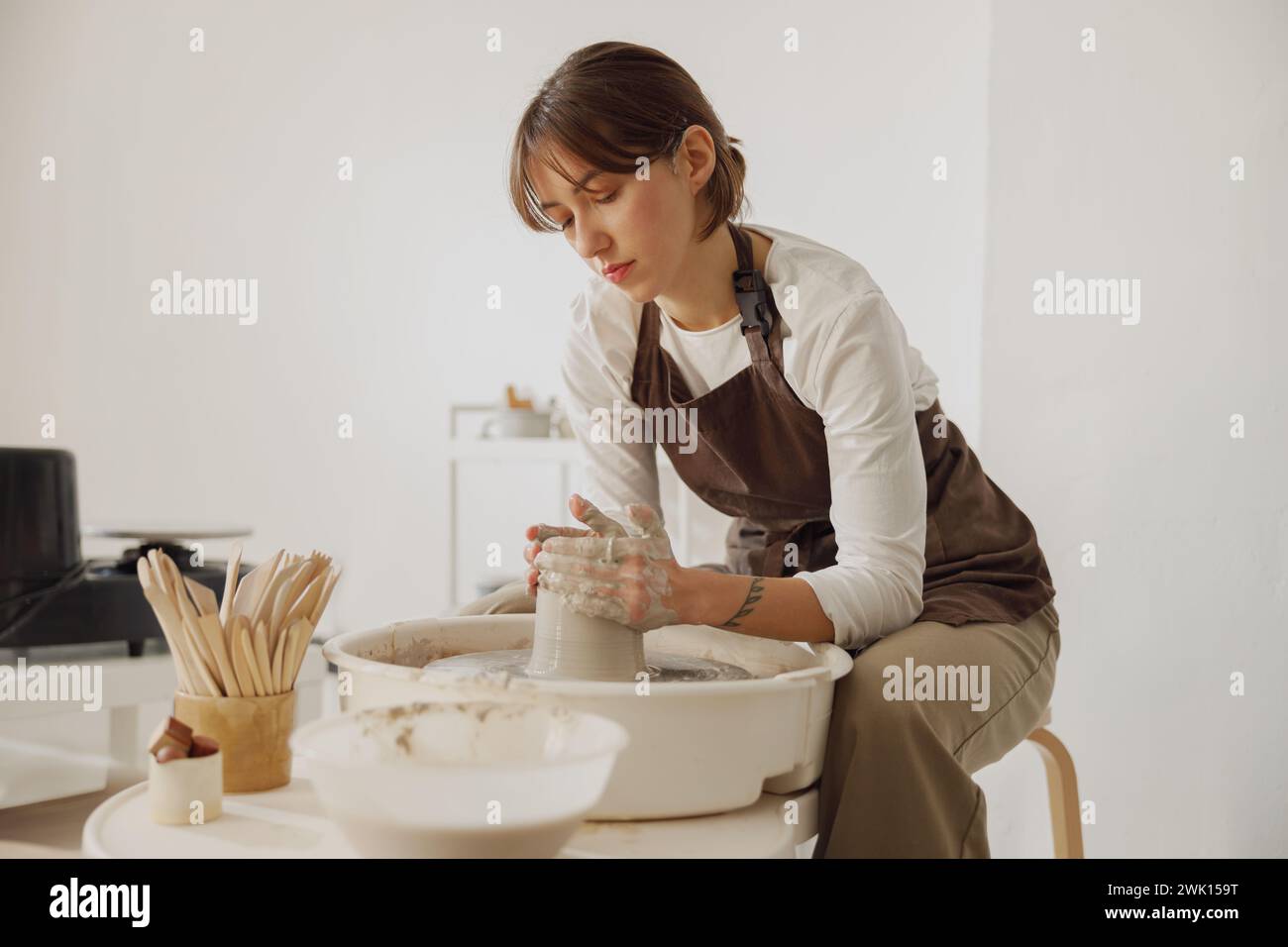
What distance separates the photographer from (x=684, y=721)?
755 mm

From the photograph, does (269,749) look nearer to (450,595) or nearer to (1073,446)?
(1073,446)

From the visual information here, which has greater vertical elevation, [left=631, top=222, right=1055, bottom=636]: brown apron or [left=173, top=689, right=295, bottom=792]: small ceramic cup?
[left=631, top=222, right=1055, bottom=636]: brown apron

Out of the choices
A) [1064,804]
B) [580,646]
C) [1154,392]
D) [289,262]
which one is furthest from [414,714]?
[289,262]

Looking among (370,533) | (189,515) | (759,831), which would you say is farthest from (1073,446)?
(189,515)

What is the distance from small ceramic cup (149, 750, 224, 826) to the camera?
744 millimetres

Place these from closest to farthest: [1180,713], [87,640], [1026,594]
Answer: [1026,594] < [87,640] < [1180,713]

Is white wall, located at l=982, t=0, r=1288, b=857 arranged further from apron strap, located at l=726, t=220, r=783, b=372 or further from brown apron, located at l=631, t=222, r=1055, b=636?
apron strap, located at l=726, t=220, r=783, b=372

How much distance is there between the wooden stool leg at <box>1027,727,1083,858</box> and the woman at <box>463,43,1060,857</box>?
397 mm

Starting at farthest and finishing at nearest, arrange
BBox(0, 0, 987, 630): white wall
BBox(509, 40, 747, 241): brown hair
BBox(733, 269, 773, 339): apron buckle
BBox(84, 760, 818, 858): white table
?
BBox(0, 0, 987, 630): white wall
BBox(733, 269, 773, 339): apron buckle
BBox(509, 40, 747, 241): brown hair
BBox(84, 760, 818, 858): white table

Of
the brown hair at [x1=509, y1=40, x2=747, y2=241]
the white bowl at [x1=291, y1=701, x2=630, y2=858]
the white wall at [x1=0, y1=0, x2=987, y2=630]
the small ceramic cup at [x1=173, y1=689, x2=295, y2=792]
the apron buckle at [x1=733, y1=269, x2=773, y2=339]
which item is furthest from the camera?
the white wall at [x1=0, y1=0, x2=987, y2=630]

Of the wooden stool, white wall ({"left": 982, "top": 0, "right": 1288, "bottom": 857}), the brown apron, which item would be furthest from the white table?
white wall ({"left": 982, "top": 0, "right": 1288, "bottom": 857})

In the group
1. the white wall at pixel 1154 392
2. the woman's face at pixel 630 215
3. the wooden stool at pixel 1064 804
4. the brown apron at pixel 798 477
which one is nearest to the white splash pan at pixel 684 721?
the brown apron at pixel 798 477
